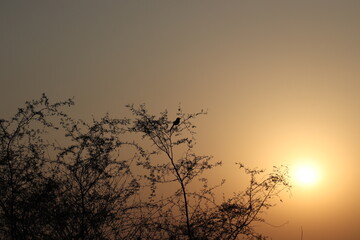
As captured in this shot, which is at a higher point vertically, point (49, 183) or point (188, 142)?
point (188, 142)

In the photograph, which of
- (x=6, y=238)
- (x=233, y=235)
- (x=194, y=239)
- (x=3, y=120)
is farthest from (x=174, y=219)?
(x=3, y=120)

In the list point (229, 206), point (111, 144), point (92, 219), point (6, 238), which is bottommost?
point (6, 238)

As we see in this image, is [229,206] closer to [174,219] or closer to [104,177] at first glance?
[174,219]

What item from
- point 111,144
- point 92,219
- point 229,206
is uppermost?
point 111,144

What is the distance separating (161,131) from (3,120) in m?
3.46

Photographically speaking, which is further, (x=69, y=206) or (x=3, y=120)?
(x=69, y=206)

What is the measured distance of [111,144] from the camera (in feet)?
37.9

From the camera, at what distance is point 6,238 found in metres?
10.6

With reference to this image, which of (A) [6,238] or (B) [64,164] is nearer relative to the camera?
(A) [6,238]

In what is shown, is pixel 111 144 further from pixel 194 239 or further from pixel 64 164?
pixel 194 239

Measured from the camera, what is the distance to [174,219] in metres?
11.7

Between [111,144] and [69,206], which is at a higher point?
[111,144]

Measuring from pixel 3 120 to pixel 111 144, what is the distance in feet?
8.26

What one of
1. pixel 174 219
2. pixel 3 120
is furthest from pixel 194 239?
pixel 3 120
